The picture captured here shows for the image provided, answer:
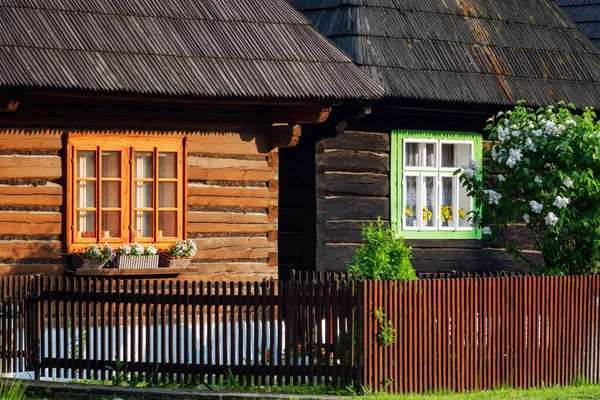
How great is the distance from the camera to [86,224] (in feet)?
47.2

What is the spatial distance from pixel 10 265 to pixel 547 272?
19.5ft

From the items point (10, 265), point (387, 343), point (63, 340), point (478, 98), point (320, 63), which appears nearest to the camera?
point (387, 343)

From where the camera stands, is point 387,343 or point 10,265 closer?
point 387,343

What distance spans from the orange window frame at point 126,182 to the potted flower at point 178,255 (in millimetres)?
151

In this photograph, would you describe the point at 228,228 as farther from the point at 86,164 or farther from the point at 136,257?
the point at 86,164

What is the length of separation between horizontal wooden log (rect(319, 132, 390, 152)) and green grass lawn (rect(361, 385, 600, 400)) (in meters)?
5.46

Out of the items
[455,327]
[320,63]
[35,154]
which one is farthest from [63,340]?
[320,63]

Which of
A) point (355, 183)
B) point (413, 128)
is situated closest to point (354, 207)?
point (355, 183)

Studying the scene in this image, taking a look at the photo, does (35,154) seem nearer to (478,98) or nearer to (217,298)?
(217,298)

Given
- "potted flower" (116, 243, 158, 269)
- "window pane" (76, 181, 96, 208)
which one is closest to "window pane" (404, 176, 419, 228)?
"potted flower" (116, 243, 158, 269)

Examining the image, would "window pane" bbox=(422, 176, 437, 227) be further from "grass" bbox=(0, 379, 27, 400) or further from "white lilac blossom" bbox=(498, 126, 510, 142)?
"grass" bbox=(0, 379, 27, 400)

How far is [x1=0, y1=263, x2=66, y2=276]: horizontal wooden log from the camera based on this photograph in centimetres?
1382

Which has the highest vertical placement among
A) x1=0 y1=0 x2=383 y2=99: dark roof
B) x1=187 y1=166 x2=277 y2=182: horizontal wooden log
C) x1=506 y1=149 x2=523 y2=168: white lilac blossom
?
x1=0 y1=0 x2=383 y2=99: dark roof

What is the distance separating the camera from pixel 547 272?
14.4m
